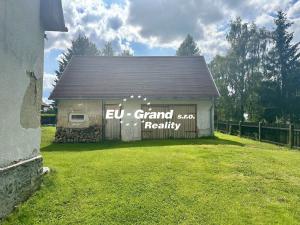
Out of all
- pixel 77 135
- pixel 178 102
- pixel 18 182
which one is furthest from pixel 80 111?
pixel 18 182

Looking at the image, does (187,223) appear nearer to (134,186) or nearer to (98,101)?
(134,186)

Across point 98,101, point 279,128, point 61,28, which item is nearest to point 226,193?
point 61,28

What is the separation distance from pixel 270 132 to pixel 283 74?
49.1ft

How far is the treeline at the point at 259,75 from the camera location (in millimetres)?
27469

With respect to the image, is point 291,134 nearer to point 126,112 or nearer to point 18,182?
point 126,112

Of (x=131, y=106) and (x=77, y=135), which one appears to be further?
(x=131, y=106)

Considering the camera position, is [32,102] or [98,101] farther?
[98,101]

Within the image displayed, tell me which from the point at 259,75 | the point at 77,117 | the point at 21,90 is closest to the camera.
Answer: the point at 21,90

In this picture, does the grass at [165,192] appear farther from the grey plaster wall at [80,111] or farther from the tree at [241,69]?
the tree at [241,69]

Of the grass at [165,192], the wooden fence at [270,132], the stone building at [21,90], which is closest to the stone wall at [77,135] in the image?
the grass at [165,192]

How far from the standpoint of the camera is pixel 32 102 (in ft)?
21.0

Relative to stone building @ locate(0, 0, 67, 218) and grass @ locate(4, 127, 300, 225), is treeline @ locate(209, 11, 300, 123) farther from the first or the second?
stone building @ locate(0, 0, 67, 218)

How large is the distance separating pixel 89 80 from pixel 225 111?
21.7 meters

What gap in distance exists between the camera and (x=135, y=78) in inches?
723
